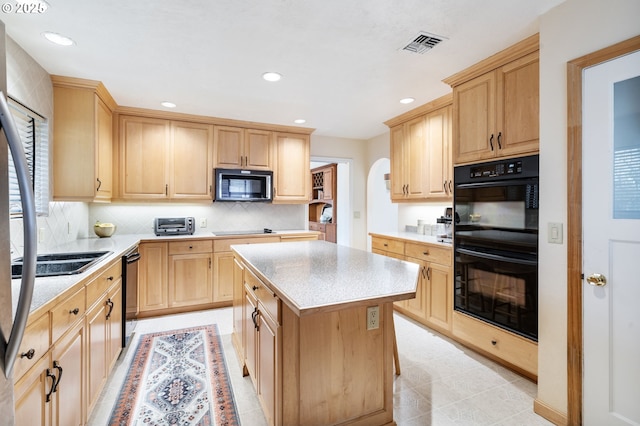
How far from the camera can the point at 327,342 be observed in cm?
152

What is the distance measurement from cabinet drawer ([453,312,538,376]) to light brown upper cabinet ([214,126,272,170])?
3002 mm

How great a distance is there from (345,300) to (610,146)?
60.5 inches

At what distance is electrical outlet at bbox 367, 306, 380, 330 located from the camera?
1604 millimetres

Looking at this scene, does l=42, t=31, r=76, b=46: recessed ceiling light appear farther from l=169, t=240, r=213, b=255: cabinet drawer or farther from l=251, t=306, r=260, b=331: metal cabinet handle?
l=251, t=306, r=260, b=331: metal cabinet handle

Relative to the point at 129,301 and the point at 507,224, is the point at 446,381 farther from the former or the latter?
the point at 129,301

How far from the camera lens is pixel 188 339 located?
2.92 metres

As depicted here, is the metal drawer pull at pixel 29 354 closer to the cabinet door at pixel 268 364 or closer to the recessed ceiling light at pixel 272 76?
the cabinet door at pixel 268 364

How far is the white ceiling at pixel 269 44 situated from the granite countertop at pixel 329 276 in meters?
1.50

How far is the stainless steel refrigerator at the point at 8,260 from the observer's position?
631mm

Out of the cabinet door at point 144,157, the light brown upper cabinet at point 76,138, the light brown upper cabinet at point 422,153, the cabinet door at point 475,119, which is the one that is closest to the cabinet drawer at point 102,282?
the light brown upper cabinet at point 76,138

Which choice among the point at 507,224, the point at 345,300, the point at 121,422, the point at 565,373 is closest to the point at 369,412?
the point at 345,300

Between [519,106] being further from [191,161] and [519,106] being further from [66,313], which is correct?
[191,161]

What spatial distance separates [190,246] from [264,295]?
229cm

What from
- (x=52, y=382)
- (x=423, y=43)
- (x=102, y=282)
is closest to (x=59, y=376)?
(x=52, y=382)
